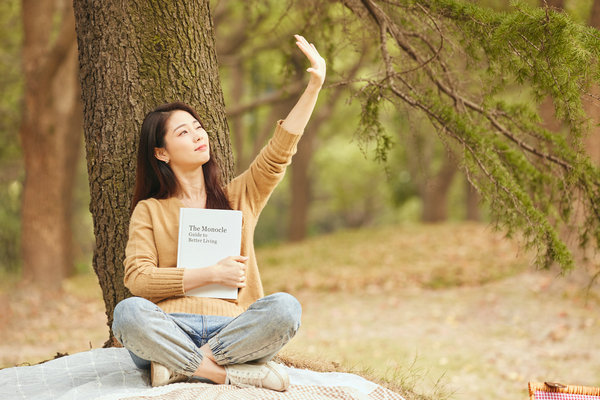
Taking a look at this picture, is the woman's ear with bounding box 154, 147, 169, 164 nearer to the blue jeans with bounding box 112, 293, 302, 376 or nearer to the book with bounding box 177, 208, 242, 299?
the book with bounding box 177, 208, 242, 299

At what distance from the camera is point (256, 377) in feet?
8.88

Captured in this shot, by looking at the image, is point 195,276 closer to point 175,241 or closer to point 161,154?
point 175,241

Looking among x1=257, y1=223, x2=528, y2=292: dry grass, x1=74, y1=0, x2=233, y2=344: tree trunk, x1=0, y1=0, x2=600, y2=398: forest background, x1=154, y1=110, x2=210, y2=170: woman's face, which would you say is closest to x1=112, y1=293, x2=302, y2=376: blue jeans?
x1=154, y1=110, x2=210, y2=170: woman's face

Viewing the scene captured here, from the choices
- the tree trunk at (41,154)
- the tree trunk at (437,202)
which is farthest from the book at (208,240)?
the tree trunk at (437,202)

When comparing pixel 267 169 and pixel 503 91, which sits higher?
pixel 503 91

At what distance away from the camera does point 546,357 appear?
5707 millimetres

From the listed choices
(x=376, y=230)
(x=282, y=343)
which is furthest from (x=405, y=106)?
(x=376, y=230)

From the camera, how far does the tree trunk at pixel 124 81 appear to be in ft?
10.7

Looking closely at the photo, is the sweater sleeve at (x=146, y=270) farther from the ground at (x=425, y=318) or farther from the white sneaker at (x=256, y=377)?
the ground at (x=425, y=318)

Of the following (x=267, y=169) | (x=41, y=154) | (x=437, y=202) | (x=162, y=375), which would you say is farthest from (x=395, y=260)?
(x=162, y=375)

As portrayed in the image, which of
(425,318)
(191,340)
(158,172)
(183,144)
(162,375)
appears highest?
(183,144)

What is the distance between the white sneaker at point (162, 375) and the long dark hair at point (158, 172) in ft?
2.54

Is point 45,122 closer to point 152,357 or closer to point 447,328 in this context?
point 447,328

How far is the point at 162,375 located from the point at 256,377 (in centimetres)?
41
